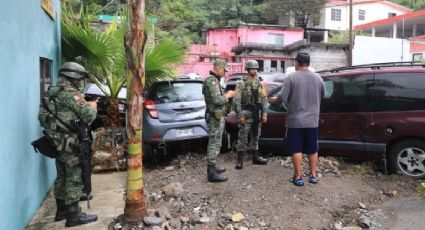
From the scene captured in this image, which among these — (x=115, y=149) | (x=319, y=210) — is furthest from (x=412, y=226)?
(x=115, y=149)

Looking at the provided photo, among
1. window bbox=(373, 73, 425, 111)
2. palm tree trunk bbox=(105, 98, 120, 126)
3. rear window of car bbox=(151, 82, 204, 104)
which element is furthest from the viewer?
palm tree trunk bbox=(105, 98, 120, 126)

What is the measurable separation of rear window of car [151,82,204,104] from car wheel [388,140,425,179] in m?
3.19

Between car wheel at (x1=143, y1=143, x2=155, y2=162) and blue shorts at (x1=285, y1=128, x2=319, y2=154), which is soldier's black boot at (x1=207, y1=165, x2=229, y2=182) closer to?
blue shorts at (x1=285, y1=128, x2=319, y2=154)

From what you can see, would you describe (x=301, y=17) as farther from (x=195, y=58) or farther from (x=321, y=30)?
(x=195, y=58)

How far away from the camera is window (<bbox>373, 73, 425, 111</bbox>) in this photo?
5113 mm

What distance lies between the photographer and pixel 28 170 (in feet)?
13.1

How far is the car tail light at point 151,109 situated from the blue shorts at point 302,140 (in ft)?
7.82

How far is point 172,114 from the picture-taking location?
6371mm

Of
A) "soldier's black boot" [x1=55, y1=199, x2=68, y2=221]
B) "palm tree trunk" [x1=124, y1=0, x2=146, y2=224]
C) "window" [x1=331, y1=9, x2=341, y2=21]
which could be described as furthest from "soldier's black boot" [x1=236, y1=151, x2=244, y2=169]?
"window" [x1=331, y1=9, x2=341, y2=21]

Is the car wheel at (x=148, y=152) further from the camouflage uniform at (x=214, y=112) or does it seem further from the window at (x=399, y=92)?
the window at (x=399, y=92)

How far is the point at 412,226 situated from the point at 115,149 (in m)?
4.75

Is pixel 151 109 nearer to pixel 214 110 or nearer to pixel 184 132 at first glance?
pixel 184 132

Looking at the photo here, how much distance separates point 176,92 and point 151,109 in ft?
1.80

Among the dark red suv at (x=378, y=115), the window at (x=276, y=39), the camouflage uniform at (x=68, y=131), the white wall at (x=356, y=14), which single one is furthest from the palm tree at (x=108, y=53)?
the white wall at (x=356, y=14)
